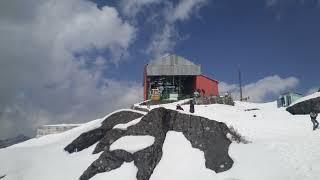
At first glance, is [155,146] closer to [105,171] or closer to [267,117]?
[105,171]

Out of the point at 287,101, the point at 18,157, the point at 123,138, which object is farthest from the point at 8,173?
the point at 287,101

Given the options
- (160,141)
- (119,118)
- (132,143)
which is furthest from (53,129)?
(160,141)

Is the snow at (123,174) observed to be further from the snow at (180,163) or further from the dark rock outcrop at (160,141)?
the snow at (180,163)

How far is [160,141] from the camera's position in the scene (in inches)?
1291

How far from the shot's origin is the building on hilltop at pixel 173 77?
6946cm

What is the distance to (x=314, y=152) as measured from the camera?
94.9ft

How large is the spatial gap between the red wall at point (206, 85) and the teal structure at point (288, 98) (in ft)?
46.9

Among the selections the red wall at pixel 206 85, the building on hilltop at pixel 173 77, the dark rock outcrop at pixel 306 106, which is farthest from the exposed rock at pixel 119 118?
the red wall at pixel 206 85

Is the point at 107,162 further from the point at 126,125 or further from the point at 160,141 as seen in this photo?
the point at 126,125

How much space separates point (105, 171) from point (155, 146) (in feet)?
13.5

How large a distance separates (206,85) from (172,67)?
632 centimetres

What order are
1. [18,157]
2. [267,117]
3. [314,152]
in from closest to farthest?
[314,152], [18,157], [267,117]

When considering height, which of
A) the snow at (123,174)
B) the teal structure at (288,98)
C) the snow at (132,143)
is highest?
the teal structure at (288,98)

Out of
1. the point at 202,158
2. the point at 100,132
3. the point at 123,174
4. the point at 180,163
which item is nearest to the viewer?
the point at 123,174
